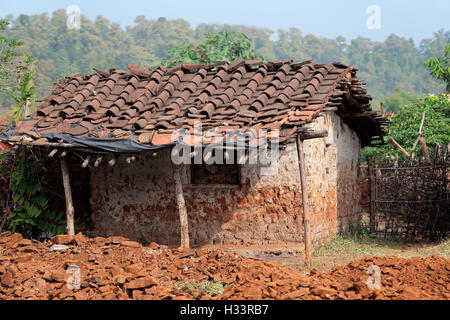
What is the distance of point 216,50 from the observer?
18797 millimetres

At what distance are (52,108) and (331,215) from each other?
237 inches

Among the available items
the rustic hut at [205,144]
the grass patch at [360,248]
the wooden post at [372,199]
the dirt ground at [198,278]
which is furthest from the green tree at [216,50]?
the dirt ground at [198,278]

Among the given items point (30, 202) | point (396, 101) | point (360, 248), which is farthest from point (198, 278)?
point (396, 101)

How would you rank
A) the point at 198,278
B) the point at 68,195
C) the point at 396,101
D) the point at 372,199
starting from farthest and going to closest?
the point at 396,101 < the point at 372,199 < the point at 68,195 < the point at 198,278

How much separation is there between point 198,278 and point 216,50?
42.9 ft

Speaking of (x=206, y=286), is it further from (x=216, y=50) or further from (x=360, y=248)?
(x=216, y=50)

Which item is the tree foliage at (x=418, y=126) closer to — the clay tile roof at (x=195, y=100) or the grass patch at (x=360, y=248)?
the grass patch at (x=360, y=248)

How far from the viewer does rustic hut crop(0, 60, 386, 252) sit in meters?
8.85

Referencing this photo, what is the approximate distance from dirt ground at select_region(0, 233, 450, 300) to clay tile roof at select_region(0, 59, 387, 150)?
2.01 m

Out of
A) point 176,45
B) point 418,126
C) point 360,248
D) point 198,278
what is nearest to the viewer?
point 198,278

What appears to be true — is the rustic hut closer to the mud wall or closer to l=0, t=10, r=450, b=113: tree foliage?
the mud wall

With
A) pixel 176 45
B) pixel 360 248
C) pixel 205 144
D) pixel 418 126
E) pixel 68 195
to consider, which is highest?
pixel 176 45

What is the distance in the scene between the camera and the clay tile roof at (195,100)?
886 cm

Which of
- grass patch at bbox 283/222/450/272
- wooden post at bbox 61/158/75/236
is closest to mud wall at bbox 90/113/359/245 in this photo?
grass patch at bbox 283/222/450/272
